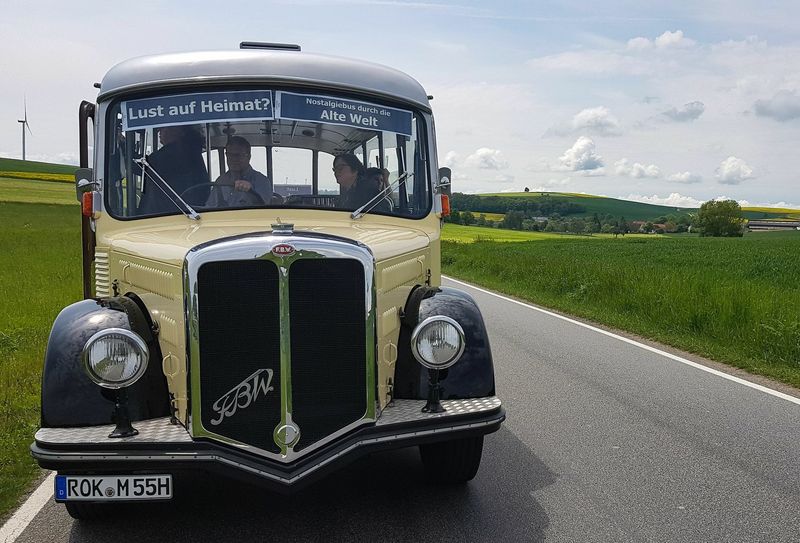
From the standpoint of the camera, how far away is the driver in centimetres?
468

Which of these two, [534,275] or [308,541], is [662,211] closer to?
[534,275]

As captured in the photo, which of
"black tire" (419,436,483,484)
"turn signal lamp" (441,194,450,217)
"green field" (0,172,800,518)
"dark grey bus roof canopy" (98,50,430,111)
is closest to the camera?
"black tire" (419,436,483,484)

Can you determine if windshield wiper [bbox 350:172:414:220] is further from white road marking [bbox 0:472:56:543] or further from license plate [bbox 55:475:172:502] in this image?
white road marking [bbox 0:472:56:543]

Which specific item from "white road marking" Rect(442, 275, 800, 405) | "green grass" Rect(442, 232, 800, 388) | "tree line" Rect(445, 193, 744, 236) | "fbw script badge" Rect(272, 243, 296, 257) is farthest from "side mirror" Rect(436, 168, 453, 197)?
"tree line" Rect(445, 193, 744, 236)

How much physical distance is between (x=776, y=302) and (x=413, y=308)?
8226 mm

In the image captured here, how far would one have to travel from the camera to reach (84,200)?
16.4 ft

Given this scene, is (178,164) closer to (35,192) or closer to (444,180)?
(444,180)

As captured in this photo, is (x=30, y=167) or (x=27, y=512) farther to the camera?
(x=30, y=167)

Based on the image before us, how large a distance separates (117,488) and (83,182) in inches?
86.2

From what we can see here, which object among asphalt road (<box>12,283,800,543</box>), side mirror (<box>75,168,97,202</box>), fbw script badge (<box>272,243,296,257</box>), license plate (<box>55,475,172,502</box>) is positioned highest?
side mirror (<box>75,168,97,202</box>)

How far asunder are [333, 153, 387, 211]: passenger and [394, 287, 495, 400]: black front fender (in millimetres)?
838

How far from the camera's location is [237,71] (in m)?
4.72

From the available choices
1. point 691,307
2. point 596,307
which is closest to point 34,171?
point 596,307

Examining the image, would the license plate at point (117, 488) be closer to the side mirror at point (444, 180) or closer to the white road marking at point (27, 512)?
the white road marking at point (27, 512)
